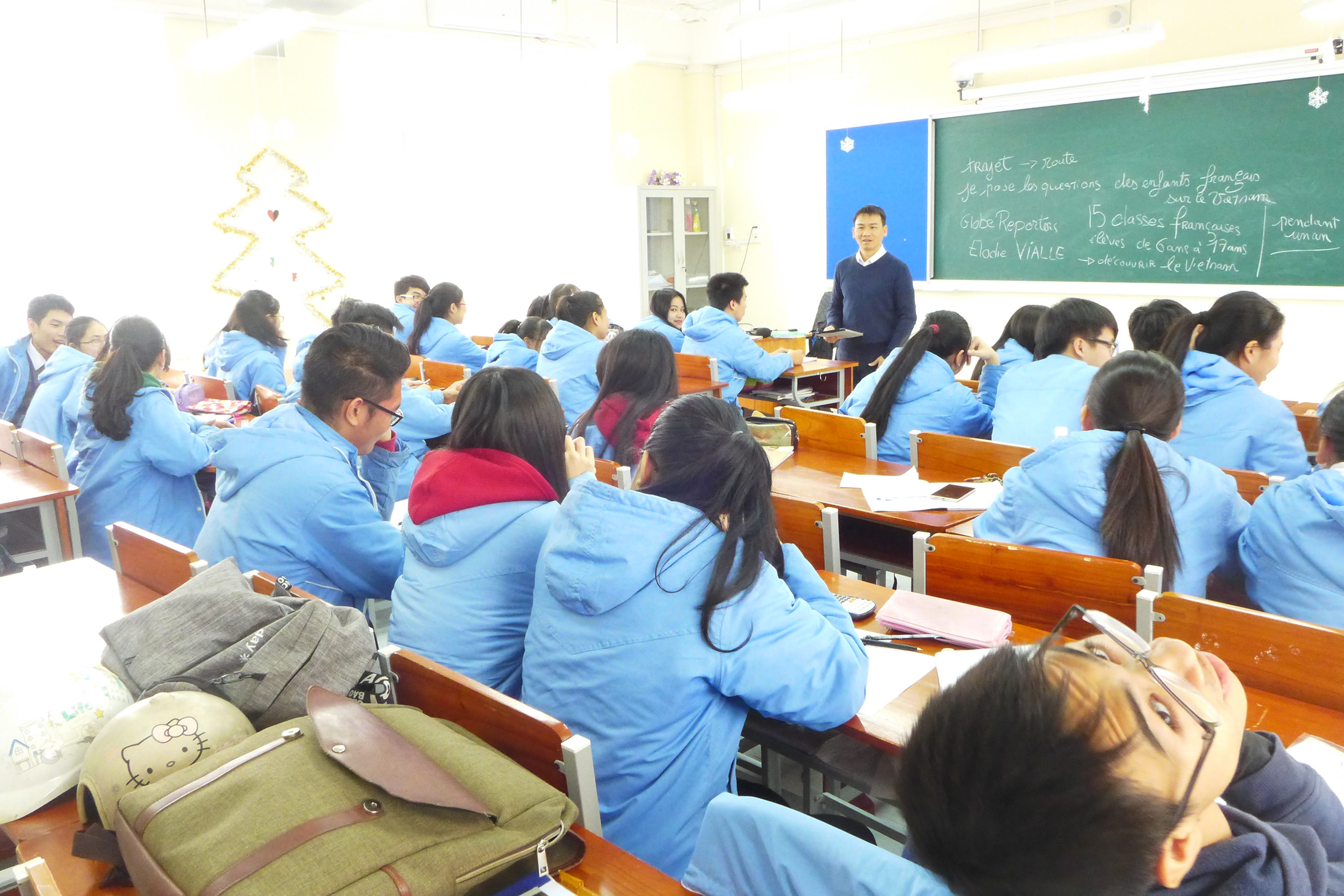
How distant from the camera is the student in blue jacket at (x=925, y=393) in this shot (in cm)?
347

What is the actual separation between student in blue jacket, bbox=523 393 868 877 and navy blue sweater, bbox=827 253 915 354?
468 cm

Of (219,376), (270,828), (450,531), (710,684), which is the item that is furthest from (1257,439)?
(219,376)

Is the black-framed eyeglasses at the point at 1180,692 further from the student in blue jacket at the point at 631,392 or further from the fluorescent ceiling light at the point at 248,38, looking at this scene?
the fluorescent ceiling light at the point at 248,38

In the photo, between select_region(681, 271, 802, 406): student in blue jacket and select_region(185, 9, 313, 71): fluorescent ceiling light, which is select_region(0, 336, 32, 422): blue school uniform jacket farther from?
select_region(681, 271, 802, 406): student in blue jacket

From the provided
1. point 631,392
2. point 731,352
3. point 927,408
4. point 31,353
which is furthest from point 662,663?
point 31,353

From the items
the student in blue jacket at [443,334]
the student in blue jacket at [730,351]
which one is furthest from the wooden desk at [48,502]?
the student in blue jacket at [730,351]

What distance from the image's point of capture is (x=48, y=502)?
3107 mm

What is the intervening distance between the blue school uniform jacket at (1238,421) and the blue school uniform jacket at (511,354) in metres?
3.15

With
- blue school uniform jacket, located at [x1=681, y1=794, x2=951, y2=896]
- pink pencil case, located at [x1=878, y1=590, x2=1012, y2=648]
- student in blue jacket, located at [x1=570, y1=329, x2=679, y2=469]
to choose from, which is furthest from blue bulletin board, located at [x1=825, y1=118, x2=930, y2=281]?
blue school uniform jacket, located at [x1=681, y1=794, x2=951, y2=896]

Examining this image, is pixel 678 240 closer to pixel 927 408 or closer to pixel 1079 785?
pixel 927 408

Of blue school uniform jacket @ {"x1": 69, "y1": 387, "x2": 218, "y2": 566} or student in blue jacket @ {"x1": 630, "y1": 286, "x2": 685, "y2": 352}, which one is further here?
student in blue jacket @ {"x1": 630, "y1": 286, "x2": 685, "y2": 352}

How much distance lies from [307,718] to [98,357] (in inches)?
134

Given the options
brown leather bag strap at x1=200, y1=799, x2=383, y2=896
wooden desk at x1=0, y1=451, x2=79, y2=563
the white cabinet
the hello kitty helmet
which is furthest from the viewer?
the white cabinet

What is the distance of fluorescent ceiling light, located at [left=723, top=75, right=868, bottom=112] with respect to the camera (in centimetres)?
645
